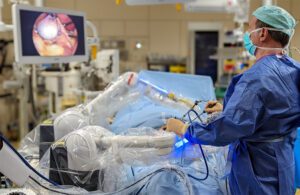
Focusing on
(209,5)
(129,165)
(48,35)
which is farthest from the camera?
(209,5)

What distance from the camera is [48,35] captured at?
2699 millimetres

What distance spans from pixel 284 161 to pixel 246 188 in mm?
202

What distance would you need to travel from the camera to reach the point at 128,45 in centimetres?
659

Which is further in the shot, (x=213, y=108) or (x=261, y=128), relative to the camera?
(x=213, y=108)

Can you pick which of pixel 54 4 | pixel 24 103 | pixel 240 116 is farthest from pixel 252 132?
pixel 54 4

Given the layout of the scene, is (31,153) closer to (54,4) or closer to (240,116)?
(240,116)

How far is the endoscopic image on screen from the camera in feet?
8.46

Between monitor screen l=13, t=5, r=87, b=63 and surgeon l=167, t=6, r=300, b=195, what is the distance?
1.34 metres

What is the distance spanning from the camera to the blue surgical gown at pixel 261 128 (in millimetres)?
1465

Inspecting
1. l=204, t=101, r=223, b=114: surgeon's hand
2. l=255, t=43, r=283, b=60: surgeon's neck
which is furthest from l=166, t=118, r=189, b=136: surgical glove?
l=255, t=43, r=283, b=60: surgeon's neck

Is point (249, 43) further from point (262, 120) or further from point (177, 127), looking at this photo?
point (177, 127)

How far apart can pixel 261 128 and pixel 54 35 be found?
5.90 feet

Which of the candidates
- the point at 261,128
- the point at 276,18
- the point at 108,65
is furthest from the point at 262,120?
the point at 108,65

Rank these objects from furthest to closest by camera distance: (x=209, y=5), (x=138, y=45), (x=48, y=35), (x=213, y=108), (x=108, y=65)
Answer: (x=138, y=45)
(x=209, y=5)
(x=108, y=65)
(x=48, y=35)
(x=213, y=108)
